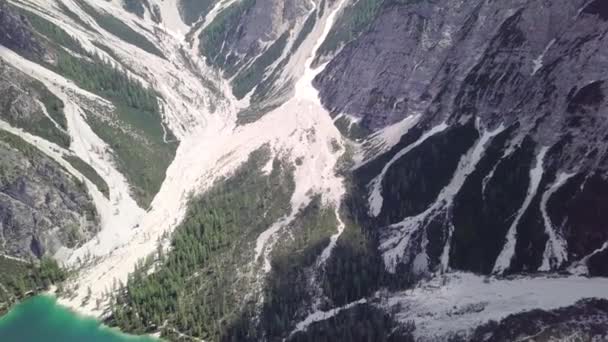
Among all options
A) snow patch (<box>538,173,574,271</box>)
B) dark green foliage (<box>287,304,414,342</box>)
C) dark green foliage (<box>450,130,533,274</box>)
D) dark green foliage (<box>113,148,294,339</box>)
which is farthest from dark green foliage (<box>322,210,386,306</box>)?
snow patch (<box>538,173,574,271</box>)

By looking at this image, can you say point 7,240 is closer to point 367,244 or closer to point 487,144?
point 367,244

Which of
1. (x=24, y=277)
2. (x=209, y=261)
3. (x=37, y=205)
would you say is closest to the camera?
(x=24, y=277)

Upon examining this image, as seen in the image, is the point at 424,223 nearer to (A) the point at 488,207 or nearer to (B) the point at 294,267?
(A) the point at 488,207

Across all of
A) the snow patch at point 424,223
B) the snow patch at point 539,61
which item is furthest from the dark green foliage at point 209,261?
the snow patch at point 539,61

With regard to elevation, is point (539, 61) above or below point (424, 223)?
above

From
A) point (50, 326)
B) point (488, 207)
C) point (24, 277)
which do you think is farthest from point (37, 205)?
point (488, 207)

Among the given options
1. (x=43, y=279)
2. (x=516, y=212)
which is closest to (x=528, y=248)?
(x=516, y=212)

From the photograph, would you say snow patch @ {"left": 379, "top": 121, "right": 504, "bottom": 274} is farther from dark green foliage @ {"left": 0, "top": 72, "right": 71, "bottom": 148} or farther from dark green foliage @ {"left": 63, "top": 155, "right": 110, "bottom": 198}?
dark green foliage @ {"left": 0, "top": 72, "right": 71, "bottom": 148}

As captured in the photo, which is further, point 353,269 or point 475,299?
point 353,269
